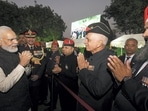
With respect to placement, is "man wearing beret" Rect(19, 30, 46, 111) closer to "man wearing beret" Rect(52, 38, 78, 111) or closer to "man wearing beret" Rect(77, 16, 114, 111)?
"man wearing beret" Rect(52, 38, 78, 111)

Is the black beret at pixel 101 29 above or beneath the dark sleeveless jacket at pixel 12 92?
above

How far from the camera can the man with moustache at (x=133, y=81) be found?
1.97m

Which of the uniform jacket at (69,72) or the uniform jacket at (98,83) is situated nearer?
the uniform jacket at (98,83)

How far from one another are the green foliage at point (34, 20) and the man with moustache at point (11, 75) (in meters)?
54.3

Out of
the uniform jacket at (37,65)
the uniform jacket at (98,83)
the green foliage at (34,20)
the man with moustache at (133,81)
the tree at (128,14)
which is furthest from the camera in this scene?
the green foliage at (34,20)

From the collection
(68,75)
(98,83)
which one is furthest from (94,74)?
(68,75)

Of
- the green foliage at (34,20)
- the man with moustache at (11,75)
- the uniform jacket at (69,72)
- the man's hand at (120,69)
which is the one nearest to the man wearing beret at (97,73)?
the man's hand at (120,69)

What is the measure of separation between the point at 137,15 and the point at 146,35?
42740mm

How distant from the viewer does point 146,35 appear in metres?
2.36

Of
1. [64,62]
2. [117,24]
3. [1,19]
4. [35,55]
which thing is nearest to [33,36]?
[35,55]

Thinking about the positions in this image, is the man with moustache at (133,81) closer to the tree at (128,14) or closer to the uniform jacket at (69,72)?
the uniform jacket at (69,72)

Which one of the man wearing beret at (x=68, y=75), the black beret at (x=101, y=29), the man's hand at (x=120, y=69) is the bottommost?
the man wearing beret at (x=68, y=75)

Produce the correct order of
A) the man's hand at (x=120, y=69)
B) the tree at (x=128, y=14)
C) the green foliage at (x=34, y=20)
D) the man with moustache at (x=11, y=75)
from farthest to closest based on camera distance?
the green foliage at (x=34, y=20)
the tree at (x=128, y=14)
the man with moustache at (x=11, y=75)
the man's hand at (x=120, y=69)

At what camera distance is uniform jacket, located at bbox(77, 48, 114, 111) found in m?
2.82
